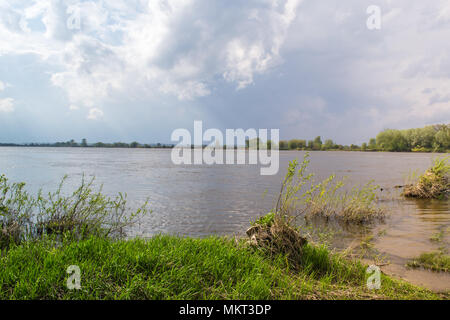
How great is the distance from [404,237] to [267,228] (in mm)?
6682

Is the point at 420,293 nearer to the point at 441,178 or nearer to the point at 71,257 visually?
the point at 71,257

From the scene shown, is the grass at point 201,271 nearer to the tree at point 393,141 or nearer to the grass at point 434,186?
the grass at point 434,186

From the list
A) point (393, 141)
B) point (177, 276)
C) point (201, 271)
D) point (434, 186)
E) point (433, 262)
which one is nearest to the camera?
point (177, 276)

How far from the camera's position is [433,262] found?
7.07 meters

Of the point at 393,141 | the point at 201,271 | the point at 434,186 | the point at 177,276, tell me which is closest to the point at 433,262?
the point at 201,271

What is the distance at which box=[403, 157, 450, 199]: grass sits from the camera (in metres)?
17.8

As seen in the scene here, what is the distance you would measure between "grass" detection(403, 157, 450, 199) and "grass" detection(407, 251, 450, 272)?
1267 centimetres

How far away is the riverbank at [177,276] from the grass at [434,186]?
51.5ft

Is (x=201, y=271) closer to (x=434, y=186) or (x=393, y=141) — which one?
(x=434, y=186)

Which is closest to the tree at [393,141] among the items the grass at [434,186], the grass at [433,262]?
the grass at [434,186]

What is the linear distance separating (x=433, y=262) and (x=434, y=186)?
45.4 ft

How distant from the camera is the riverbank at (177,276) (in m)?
3.98
